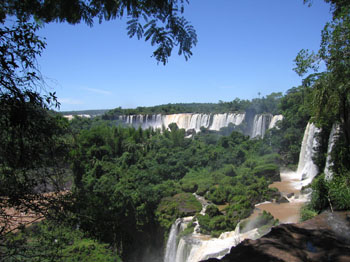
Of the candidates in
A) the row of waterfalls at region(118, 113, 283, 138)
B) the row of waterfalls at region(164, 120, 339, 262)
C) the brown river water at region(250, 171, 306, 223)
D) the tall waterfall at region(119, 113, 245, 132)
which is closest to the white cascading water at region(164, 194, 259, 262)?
the row of waterfalls at region(164, 120, 339, 262)

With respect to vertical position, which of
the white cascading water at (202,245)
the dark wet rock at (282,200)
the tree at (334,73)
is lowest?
the white cascading water at (202,245)

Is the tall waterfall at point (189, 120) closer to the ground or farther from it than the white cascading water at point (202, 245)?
farther from it

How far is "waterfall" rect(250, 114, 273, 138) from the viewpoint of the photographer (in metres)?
25.5

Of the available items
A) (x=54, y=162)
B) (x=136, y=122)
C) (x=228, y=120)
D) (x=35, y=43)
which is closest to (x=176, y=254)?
(x=54, y=162)

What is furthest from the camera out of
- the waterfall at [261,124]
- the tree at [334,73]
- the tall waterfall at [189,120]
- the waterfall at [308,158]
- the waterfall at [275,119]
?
the tall waterfall at [189,120]

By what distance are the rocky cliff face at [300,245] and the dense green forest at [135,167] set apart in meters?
1.37

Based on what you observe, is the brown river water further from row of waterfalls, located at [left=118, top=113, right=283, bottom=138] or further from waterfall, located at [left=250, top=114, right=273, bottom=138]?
waterfall, located at [left=250, top=114, right=273, bottom=138]

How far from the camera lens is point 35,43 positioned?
2195 mm

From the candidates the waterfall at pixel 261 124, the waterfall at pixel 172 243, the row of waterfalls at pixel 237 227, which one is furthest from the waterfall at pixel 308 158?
the waterfall at pixel 261 124

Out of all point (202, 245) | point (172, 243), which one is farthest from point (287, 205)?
point (172, 243)

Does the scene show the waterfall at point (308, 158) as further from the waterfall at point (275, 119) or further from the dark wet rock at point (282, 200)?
the waterfall at point (275, 119)

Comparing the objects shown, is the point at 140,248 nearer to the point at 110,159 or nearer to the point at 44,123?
the point at 110,159

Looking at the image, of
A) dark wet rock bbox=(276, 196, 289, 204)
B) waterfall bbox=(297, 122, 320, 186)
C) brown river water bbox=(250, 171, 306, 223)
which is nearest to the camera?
Answer: brown river water bbox=(250, 171, 306, 223)

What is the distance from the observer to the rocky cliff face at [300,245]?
267 centimetres
